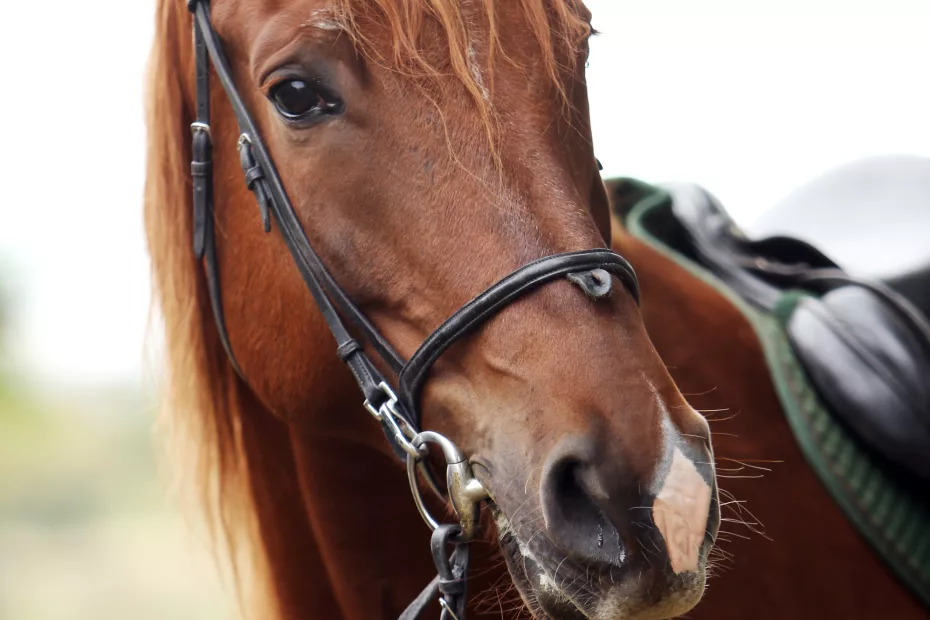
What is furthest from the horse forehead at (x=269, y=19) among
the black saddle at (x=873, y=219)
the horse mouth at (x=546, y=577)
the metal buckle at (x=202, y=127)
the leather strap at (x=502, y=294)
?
the black saddle at (x=873, y=219)

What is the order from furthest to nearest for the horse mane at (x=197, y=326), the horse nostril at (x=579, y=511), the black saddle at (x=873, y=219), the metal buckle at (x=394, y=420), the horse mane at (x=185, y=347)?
the black saddle at (x=873, y=219)
the horse mane at (x=185, y=347)
the horse mane at (x=197, y=326)
the metal buckle at (x=394, y=420)
the horse nostril at (x=579, y=511)

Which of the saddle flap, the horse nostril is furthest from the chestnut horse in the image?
the saddle flap

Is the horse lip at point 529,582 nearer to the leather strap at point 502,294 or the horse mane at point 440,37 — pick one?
the leather strap at point 502,294

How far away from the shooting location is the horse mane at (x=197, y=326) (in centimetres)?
146

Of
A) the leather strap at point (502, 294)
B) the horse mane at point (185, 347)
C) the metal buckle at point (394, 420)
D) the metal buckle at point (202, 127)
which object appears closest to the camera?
the leather strap at point (502, 294)

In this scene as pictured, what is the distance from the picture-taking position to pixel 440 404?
4.16 ft

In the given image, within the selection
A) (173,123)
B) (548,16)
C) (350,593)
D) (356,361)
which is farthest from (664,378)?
(173,123)

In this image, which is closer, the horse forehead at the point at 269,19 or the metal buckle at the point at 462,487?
the metal buckle at the point at 462,487

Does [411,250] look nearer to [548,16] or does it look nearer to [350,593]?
[548,16]

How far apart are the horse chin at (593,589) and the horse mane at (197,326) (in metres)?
0.76

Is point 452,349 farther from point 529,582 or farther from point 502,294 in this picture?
point 529,582

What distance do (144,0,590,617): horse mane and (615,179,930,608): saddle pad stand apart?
98 cm

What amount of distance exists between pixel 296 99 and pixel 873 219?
6.46 feet

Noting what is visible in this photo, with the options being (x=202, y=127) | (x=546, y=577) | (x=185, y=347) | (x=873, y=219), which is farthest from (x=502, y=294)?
(x=873, y=219)
